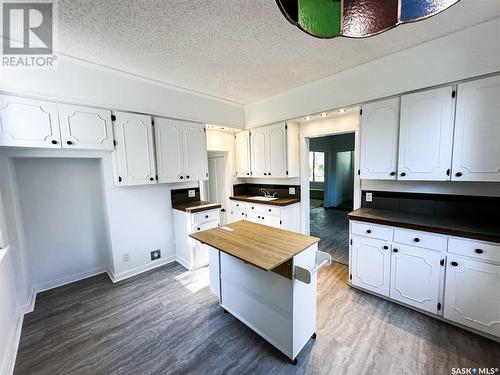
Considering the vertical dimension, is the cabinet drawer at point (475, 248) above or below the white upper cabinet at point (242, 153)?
below

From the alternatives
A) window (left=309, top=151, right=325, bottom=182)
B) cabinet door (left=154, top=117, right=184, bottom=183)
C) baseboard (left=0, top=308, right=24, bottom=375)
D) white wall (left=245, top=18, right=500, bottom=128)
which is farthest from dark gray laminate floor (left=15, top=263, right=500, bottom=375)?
window (left=309, top=151, right=325, bottom=182)

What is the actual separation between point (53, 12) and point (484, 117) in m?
3.50

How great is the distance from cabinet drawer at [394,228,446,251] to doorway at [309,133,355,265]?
163cm

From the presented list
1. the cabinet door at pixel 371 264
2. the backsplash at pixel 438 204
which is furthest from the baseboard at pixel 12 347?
the backsplash at pixel 438 204

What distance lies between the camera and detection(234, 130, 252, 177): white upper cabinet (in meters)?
3.81

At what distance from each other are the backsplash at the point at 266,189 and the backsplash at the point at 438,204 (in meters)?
1.20

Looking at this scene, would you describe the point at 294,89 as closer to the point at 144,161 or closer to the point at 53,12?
the point at 144,161

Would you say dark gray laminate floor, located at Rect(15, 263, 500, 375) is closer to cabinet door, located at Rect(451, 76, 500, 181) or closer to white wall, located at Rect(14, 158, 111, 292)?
white wall, located at Rect(14, 158, 111, 292)

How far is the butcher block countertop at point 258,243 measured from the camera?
138 centimetres

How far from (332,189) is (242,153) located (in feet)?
13.7

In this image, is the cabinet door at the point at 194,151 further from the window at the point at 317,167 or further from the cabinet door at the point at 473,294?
the window at the point at 317,167

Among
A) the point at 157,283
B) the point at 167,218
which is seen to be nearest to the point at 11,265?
the point at 157,283

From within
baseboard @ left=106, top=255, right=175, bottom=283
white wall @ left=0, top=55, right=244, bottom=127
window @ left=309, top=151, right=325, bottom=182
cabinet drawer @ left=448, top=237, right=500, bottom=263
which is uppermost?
white wall @ left=0, top=55, right=244, bottom=127

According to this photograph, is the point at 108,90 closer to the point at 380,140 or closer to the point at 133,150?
the point at 133,150
